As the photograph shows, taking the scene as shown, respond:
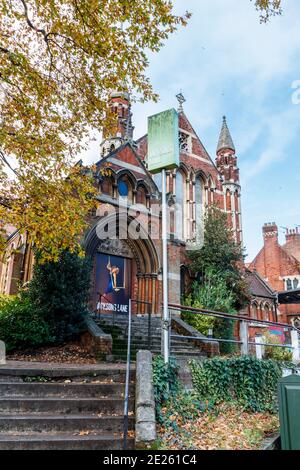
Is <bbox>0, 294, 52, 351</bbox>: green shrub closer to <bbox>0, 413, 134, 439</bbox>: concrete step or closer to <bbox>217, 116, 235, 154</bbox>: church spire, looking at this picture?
<bbox>0, 413, 134, 439</bbox>: concrete step

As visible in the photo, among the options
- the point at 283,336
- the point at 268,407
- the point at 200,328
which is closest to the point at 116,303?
the point at 200,328

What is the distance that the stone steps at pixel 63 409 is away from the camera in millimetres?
4098

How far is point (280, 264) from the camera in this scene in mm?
33938

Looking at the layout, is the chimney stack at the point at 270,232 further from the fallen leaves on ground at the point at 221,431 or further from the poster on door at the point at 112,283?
the fallen leaves on ground at the point at 221,431

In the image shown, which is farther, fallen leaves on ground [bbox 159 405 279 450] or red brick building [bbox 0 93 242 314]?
red brick building [bbox 0 93 242 314]

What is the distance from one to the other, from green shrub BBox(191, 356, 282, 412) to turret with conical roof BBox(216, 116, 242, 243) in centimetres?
1464

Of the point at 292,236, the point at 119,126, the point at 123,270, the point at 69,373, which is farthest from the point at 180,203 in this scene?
the point at 292,236

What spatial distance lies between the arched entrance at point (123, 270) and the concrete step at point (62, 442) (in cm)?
1017

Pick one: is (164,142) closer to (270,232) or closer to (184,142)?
(184,142)

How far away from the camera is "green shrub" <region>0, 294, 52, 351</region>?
396 inches

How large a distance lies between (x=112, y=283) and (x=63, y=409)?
10.5m

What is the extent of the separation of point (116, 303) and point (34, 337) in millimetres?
5393

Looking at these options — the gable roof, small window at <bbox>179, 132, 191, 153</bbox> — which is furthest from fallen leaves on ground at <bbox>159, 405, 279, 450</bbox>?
the gable roof

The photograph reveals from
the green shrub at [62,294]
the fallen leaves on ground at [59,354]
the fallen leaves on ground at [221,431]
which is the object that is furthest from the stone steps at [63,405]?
the green shrub at [62,294]
